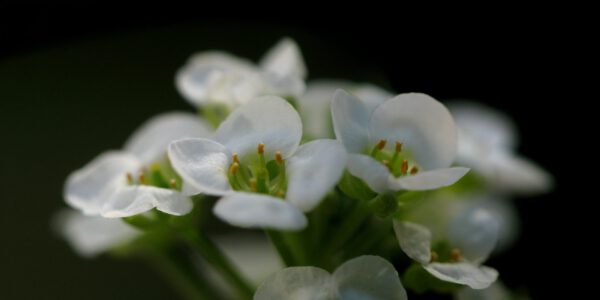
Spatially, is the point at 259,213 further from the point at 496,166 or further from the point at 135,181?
the point at 496,166

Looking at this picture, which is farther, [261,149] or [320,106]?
[320,106]

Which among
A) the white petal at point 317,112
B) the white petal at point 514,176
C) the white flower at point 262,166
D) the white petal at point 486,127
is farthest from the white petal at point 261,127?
the white petal at point 486,127

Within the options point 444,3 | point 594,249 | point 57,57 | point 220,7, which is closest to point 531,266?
point 594,249

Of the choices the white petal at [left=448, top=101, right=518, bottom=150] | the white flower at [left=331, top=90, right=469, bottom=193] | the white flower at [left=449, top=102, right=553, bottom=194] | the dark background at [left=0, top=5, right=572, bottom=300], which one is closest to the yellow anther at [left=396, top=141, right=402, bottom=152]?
the white flower at [left=331, top=90, right=469, bottom=193]

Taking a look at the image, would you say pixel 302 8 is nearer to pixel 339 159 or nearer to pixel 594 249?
pixel 594 249

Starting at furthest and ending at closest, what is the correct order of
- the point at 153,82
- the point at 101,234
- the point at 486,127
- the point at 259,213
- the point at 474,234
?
1. the point at 153,82
2. the point at 486,127
3. the point at 101,234
4. the point at 474,234
5. the point at 259,213

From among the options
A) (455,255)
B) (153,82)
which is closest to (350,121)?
(455,255)

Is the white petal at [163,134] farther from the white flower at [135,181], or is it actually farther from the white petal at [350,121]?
the white petal at [350,121]
